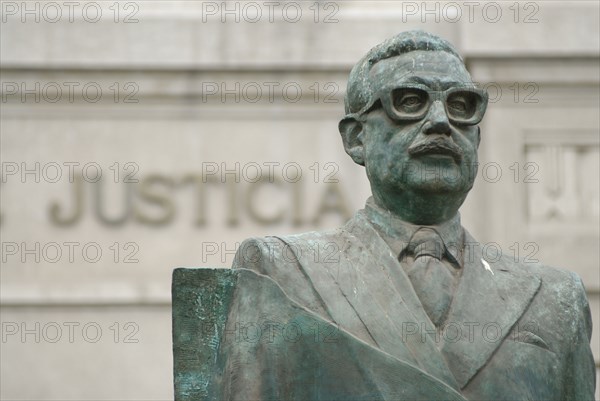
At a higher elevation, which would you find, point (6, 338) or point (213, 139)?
point (213, 139)

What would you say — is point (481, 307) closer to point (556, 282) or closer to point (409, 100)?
point (556, 282)

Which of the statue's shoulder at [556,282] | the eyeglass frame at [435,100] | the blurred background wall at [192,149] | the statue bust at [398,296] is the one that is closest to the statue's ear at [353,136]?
the statue bust at [398,296]

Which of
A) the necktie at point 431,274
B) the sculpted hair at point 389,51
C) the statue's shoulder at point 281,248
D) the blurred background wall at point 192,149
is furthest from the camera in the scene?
the blurred background wall at point 192,149

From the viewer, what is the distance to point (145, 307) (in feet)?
44.8

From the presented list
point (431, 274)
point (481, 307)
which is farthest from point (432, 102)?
point (481, 307)

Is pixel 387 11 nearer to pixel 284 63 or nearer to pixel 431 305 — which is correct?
pixel 284 63

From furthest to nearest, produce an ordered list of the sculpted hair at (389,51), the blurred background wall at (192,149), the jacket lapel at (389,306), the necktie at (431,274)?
1. the blurred background wall at (192,149)
2. the sculpted hair at (389,51)
3. the necktie at (431,274)
4. the jacket lapel at (389,306)

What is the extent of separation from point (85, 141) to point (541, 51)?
2985mm

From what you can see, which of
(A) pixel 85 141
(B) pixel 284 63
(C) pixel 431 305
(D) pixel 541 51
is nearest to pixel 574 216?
(D) pixel 541 51

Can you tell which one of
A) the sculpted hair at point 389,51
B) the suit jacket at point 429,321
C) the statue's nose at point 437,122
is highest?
the sculpted hair at point 389,51

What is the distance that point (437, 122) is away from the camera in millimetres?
6281

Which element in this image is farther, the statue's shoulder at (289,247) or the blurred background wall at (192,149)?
the blurred background wall at (192,149)

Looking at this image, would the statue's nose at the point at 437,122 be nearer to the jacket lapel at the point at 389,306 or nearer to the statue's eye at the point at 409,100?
the statue's eye at the point at 409,100

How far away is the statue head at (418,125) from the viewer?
631cm
